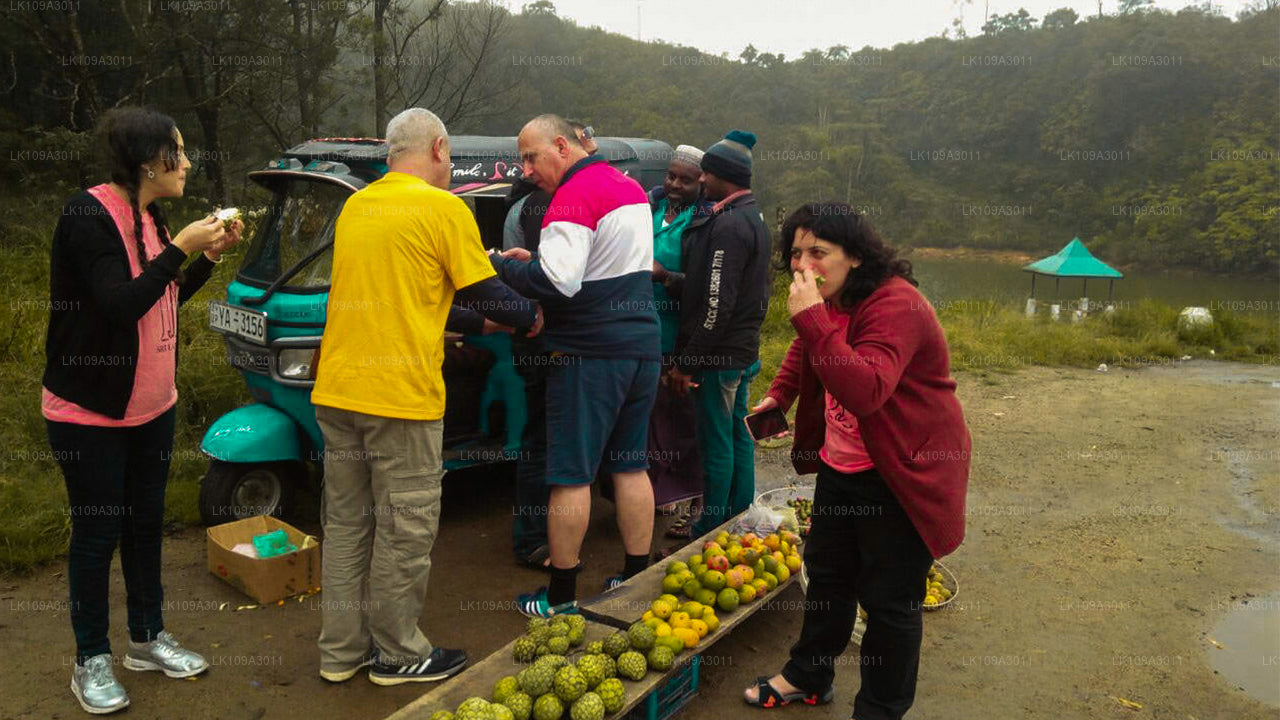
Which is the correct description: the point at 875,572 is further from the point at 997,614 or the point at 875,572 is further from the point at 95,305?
the point at 95,305

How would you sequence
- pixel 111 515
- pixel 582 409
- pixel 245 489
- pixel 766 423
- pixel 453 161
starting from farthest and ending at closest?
pixel 453 161 < pixel 245 489 < pixel 582 409 < pixel 766 423 < pixel 111 515

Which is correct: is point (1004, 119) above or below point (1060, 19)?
below

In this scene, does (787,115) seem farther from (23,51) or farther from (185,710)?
(185,710)

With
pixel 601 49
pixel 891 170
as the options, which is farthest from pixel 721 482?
pixel 891 170

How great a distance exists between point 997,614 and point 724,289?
2175mm

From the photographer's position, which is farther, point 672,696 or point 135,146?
point 672,696

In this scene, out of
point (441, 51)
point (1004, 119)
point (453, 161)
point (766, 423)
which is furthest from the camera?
point (1004, 119)

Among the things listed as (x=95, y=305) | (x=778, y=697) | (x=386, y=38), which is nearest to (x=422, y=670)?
(x=778, y=697)

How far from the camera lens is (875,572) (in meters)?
2.98

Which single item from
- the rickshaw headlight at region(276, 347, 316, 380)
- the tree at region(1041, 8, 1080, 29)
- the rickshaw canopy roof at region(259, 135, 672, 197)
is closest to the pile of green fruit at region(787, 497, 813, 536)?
the rickshaw canopy roof at region(259, 135, 672, 197)

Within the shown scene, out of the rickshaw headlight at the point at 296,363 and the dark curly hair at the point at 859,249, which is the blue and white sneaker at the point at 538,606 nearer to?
the rickshaw headlight at the point at 296,363

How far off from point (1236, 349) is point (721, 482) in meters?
12.6

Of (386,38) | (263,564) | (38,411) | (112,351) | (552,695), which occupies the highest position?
(386,38)

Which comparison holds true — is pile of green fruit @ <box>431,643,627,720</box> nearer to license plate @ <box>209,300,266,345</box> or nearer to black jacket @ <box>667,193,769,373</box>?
black jacket @ <box>667,193,769,373</box>
